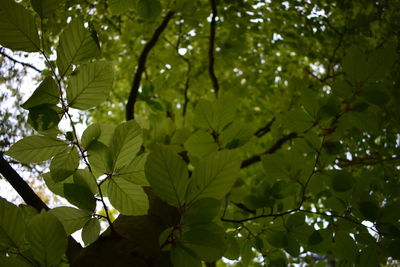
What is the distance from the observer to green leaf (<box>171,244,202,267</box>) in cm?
59

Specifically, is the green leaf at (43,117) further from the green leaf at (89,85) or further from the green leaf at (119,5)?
the green leaf at (119,5)

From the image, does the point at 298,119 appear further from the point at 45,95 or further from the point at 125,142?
the point at 45,95

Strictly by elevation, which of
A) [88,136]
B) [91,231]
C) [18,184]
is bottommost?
[91,231]

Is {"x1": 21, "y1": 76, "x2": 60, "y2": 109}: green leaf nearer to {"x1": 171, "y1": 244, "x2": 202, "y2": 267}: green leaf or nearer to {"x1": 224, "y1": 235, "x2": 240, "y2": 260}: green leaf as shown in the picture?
{"x1": 171, "y1": 244, "x2": 202, "y2": 267}: green leaf

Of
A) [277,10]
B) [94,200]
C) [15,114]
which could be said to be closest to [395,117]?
[277,10]

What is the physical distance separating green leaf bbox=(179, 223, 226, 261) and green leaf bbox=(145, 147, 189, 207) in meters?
A: 0.09

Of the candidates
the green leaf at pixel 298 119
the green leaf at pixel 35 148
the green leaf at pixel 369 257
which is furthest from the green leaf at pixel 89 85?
the green leaf at pixel 369 257

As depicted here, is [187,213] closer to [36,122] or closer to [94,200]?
[94,200]

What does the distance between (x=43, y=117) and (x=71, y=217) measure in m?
0.25

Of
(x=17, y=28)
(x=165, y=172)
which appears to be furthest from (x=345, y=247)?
(x=17, y=28)

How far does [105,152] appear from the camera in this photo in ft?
2.19

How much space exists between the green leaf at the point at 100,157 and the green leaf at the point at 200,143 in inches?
10.7

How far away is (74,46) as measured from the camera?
1.83 ft

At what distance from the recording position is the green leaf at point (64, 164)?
0.67 metres
